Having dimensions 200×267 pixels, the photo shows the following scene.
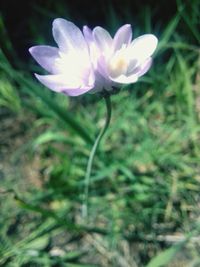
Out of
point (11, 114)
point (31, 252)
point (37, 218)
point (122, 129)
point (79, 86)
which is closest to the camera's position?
point (79, 86)

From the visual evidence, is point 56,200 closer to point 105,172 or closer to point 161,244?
point 105,172

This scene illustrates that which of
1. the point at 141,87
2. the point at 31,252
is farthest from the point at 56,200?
the point at 141,87

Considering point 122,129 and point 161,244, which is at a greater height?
point 122,129

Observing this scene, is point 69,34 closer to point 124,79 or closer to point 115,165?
point 124,79

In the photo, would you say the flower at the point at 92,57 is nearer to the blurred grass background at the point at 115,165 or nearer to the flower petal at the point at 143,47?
the flower petal at the point at 143,47

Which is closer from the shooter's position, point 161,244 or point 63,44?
point 63,44

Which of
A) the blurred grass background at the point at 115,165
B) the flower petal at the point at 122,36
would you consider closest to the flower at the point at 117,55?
the flower petal at the point at 122,36
